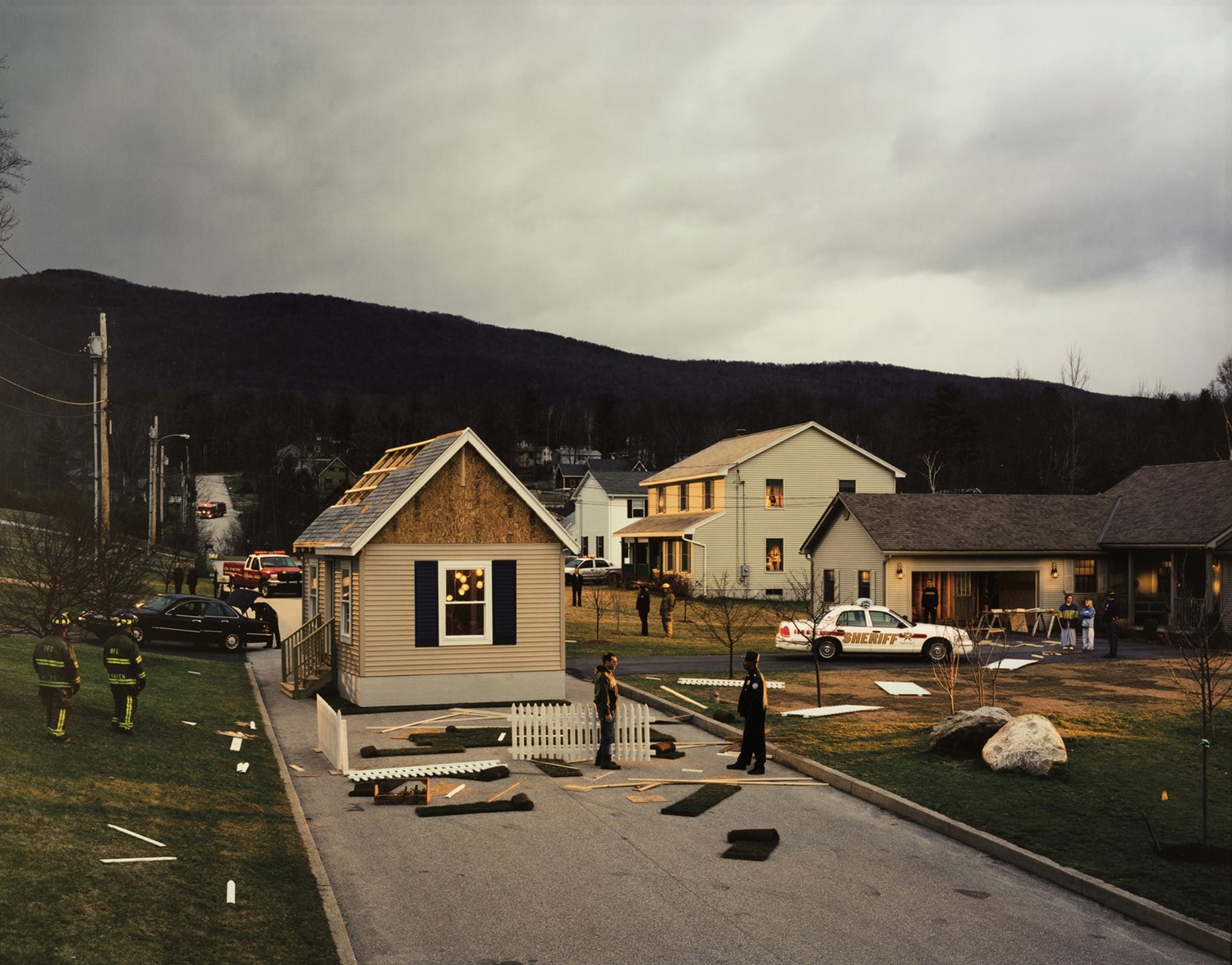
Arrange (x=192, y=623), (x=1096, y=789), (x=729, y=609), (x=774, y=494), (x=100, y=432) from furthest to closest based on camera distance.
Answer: (x=774, y=494)
(x=729, y=609)
(x=100, y=432)
(x=192, y=623)
(x=1096, y=789)

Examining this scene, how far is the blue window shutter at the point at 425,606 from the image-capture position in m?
23.5

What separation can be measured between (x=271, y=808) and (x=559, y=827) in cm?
365

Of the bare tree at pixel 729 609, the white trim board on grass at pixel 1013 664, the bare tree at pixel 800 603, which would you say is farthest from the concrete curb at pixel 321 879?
the bare tree at pixel 729 609

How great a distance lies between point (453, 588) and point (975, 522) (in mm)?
27828

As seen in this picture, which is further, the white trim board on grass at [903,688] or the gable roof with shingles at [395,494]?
the white trim board on grass at [903,688]

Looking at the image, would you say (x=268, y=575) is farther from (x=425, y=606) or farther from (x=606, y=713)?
(x=606, y=713)

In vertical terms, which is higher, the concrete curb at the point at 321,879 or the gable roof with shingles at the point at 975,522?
the gable roof with shingles at the point at 975,522

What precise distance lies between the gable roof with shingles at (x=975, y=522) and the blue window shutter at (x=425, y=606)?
23.1 m

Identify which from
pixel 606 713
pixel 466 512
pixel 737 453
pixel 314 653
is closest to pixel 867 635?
pixel 466 512

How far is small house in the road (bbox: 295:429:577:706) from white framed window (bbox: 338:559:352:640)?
69 millimetres

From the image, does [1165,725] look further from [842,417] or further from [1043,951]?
[842,417]

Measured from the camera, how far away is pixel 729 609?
4147 cm

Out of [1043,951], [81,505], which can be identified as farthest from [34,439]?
[1043,951]

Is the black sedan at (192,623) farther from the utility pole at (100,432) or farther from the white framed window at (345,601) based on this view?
the white framed window at (345,601)
